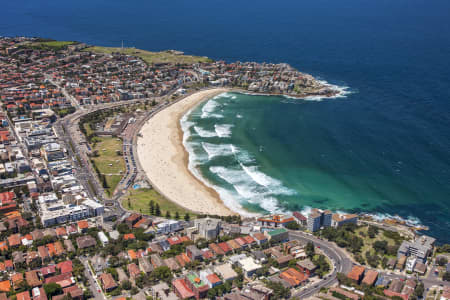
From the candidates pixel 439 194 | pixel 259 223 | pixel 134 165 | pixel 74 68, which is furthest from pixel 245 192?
pixel 74 68

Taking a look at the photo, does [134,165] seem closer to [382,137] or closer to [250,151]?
[250,151]

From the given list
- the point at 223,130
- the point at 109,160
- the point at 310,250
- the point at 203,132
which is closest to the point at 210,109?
the point at 223,130

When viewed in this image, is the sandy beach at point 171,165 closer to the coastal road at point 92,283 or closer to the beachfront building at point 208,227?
the beachfront building at point 208,227

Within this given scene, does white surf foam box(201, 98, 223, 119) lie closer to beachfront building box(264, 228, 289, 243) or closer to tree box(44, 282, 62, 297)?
beachfront building box(264, 228, 289, 243)

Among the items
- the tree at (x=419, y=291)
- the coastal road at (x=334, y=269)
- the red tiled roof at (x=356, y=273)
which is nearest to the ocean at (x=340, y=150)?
the coastal road at (x=334, y=269)

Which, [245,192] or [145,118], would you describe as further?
[145,118]

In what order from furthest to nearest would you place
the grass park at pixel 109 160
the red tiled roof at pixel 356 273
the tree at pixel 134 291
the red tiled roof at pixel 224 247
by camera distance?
1. the grass park at pixel 109 160
2. the red tiled roof at pixel 224 247
3. the red tiled roof at pixel 356 273
4. the tree at pixel 134 291
